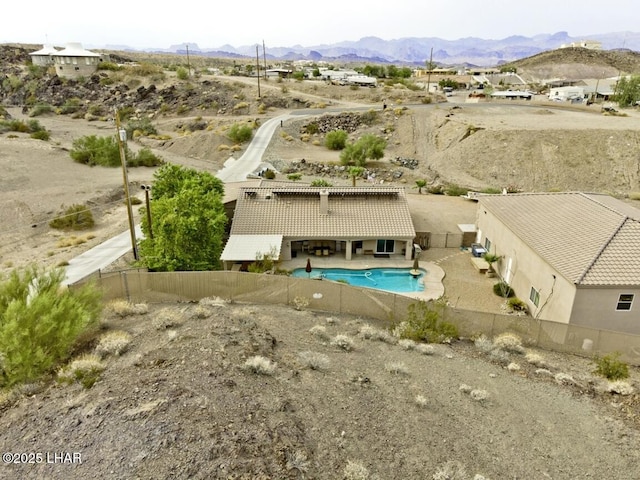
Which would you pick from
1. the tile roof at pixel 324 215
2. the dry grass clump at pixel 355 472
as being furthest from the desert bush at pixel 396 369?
the tile roof at pixel 324 215

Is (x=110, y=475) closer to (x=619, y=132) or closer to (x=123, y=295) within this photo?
(x=123, y=295)

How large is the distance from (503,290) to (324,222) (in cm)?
1154

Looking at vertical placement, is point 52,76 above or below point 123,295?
above

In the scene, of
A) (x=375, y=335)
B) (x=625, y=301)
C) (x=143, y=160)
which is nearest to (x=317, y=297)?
(x=375, y=335)

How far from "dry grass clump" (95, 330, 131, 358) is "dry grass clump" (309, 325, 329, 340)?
6332 mm

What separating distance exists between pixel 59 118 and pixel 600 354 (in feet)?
300

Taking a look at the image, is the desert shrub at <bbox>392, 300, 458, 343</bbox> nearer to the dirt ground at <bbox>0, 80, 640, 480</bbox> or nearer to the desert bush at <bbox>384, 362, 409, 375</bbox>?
the dirt ground at <bbox>0, 80, 640, 480</bbox>

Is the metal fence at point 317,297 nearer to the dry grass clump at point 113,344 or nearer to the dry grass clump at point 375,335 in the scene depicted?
the dry grass clump at point 375,335

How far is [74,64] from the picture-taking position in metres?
101

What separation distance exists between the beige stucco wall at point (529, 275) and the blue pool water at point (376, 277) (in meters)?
4.90

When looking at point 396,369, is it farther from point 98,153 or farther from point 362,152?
point 98,153

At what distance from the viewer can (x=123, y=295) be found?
19.9m

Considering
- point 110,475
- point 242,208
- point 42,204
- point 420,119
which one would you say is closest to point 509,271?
point 242,208

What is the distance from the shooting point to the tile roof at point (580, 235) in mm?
19844
